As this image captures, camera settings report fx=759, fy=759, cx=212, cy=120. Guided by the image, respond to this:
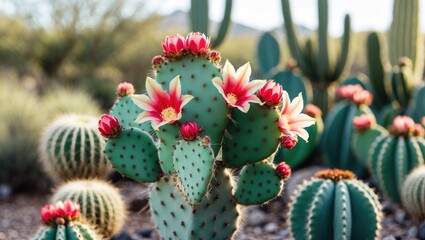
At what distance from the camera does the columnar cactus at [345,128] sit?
6570 millimetres

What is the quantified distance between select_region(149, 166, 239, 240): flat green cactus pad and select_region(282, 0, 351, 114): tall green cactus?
4912 millimetres

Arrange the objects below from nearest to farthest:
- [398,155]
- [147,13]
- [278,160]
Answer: [398,155] → [278,160] → [147,13]

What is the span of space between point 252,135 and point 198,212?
0.47 m

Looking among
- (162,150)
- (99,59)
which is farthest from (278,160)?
(99,59)

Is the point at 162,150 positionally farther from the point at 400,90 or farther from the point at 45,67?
the point at 45,67

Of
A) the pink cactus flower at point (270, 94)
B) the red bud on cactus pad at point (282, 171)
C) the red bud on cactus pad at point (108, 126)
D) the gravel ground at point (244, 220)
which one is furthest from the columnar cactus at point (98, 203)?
the pink cactus flower at point (270, 94)

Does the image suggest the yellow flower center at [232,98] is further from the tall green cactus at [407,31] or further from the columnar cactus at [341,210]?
the tall green cactus at [407,31]

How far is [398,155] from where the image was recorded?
5488 mm

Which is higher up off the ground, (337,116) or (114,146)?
(114,146)

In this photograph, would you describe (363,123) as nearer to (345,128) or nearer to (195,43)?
(345,128)

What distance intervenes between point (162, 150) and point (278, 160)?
2.89 m

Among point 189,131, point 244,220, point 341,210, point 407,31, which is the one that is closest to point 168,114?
point 189,131

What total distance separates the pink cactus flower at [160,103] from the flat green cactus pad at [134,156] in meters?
0.36

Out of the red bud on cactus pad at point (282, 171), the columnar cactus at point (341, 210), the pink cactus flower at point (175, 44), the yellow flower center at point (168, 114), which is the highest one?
the pink cactus flower at point (175, 44)
